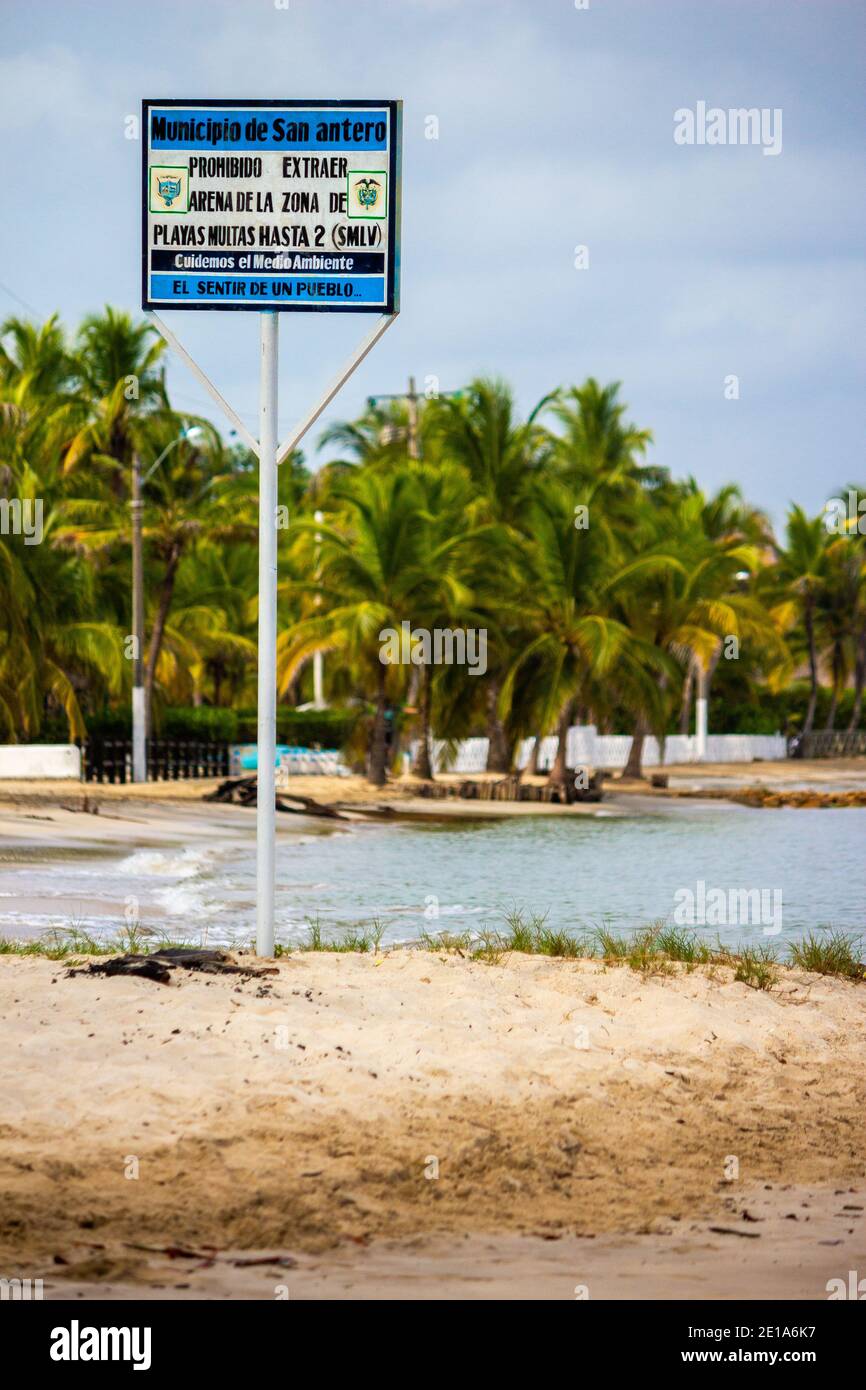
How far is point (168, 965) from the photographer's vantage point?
7812mm

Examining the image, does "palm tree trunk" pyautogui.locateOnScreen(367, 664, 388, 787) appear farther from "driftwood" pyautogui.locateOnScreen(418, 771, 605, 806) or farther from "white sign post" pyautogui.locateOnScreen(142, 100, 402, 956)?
"white sign post" pyautogui.locateOnScreen(142, 100, 402, 956)

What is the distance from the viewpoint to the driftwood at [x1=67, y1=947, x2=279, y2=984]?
7664 millimetres

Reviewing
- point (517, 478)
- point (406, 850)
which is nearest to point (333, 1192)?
point (406, 850)

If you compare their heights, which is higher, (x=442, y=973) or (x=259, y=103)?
(x=259, y=103)

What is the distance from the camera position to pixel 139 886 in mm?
14383

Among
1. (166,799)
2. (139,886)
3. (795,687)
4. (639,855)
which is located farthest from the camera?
(795,687)

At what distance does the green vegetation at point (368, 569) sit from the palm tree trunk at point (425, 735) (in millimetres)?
55

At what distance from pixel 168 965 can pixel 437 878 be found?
919 centimetres

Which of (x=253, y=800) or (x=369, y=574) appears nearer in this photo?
(x=253, y=800)

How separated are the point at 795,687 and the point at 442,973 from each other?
203 ft

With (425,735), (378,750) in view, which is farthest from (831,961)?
(425,735)

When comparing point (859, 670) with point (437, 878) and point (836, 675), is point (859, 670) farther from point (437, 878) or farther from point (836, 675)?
point (437, 878)
